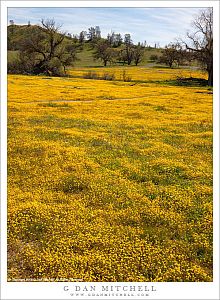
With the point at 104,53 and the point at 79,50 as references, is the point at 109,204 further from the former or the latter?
the point at 79,50

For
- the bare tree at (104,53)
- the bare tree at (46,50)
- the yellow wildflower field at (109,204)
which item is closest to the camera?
the yellow wildflower field at (109,204)

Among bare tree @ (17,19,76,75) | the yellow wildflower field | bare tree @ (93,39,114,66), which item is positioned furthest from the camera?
bare tree @ (93,39,114,66)

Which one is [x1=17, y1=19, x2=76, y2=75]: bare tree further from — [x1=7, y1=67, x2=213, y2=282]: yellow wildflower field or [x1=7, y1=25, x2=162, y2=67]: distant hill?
[x1=7, y1=67, x2=213, y2=282]: yellow wildflower field

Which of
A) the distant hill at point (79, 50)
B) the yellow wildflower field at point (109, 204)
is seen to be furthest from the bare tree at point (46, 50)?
the yellow wildflower field at point (109, 204)

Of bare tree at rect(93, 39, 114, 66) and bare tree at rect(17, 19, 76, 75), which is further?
bare tree at rect(93, 39, 114, 66)

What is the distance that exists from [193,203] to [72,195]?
4310 millimetres

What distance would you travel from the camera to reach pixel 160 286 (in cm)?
830

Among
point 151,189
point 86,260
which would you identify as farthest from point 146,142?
point 86,260

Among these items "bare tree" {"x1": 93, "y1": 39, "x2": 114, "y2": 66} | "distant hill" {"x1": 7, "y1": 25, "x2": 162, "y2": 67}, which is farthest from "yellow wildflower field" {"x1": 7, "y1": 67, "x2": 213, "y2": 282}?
"bare tree" {"x1": 93, "y1": 39, "x2": 114, "y2": 66}

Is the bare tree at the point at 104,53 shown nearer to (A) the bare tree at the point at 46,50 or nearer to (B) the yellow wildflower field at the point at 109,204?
(A) the bare tree at the point at 46,50

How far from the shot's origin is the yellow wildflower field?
8843 mm

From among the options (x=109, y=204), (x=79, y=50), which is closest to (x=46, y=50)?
(x=79, y=50)

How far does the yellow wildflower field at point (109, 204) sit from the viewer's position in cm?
884

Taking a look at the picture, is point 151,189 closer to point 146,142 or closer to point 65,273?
point 65,273
